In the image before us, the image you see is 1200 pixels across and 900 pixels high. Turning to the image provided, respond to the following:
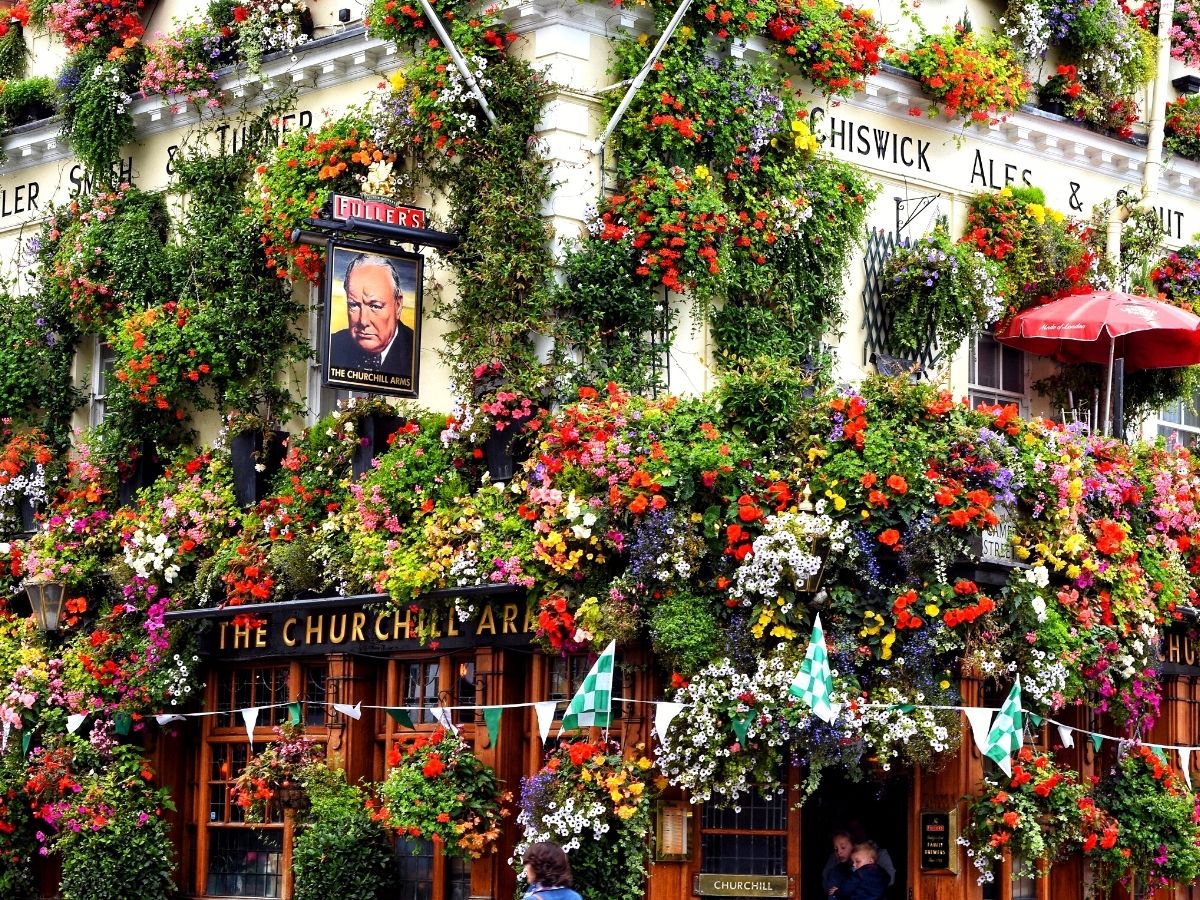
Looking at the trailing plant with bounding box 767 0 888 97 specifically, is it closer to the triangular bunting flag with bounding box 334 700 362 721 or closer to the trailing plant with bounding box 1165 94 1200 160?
the trailing plant with bounding box 1165 94 1200 160

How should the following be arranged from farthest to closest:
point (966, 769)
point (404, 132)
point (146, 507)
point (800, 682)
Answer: point (146, 507) < point (404, 132) < point (966, 769) < point (800, 682)

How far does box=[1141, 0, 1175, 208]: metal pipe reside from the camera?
21.8 m

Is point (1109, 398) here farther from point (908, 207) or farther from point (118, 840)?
point (118, 840)

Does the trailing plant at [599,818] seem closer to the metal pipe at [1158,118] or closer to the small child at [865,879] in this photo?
the small child at [865,879]

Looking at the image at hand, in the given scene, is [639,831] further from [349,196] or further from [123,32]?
[123,32]

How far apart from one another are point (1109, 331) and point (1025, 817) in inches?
173

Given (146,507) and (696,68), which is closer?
(696,68)

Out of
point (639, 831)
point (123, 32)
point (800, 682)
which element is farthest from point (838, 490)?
point (123, 32)

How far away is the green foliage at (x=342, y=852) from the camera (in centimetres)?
1861

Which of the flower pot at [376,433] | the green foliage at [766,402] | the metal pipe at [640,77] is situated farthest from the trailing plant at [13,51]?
the green foliage at [766,402]

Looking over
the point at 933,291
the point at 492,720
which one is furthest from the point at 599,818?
the point at 933,291

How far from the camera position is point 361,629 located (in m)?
19.3

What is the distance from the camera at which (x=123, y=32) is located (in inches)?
868

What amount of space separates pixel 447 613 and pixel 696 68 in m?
4.73
